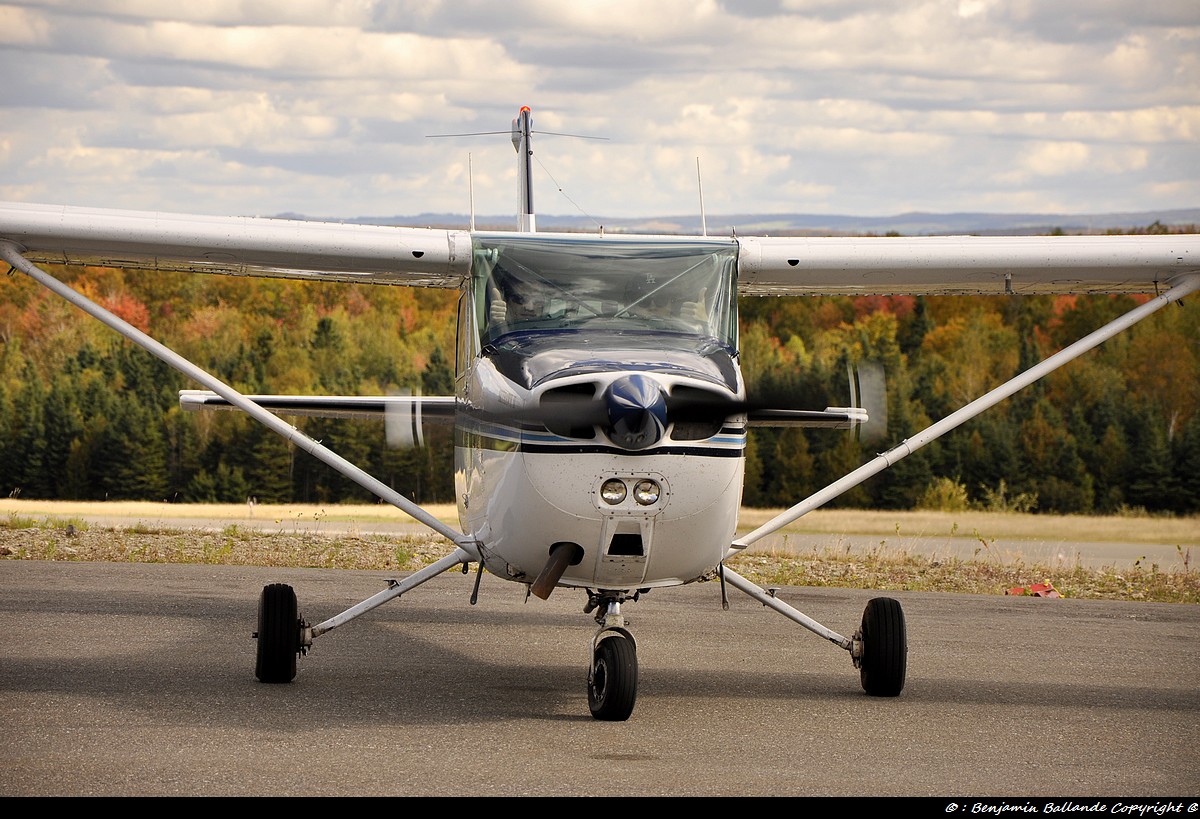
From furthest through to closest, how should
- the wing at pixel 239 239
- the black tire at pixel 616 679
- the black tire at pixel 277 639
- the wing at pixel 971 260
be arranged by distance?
the wing at pixel 971 260 < the wing at pixel 239 239 < the black tire at pixel 277 639 < the black tire at pixel 616 679

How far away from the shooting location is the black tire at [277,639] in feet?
25.4

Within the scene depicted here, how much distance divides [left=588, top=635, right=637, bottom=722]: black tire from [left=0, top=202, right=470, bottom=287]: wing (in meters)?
2.56

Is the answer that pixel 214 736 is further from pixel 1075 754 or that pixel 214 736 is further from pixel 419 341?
pixel 419 341

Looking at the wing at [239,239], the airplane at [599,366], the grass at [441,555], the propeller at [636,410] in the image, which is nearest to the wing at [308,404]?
the airplane at [599,366]

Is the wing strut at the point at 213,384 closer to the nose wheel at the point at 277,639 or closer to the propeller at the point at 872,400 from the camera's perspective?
the nose wheel at the point at 277,639

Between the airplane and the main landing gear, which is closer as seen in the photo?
the airplane

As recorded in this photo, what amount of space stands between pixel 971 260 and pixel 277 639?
4.86 m

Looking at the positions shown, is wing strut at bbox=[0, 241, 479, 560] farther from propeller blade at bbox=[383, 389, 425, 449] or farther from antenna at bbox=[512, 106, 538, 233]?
antenna at bbox=[512, 106, 538, 233]

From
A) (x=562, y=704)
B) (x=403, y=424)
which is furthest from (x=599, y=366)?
(x=562, y=704)

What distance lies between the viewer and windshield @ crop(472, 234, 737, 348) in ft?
23.8

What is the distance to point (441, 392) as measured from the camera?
170 feet

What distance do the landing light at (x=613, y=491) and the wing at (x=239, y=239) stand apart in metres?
2.45

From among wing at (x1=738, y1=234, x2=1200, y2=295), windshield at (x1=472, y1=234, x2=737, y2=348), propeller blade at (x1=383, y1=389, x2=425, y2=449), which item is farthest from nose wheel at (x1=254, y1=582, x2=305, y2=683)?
wing at (x1=738, y1=234, x2=1200, y2=295)

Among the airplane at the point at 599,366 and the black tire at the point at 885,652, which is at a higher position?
the airplane at the point at 599,366
